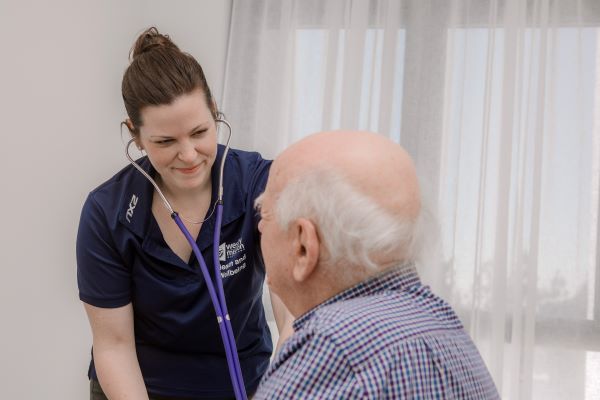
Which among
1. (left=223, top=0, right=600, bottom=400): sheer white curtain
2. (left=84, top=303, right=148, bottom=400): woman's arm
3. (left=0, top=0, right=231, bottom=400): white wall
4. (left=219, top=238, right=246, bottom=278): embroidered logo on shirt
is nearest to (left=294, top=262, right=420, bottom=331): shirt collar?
(left=219, top=238, right=246, bottom=278): embroidered logo on shirt

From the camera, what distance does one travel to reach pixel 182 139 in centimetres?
138

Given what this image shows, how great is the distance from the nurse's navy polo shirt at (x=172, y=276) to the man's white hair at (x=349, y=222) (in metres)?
0.60

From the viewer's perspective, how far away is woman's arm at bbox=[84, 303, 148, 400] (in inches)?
56.6

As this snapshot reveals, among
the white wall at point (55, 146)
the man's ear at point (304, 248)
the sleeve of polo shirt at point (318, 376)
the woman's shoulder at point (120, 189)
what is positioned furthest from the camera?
the white wall at point (55, 146)

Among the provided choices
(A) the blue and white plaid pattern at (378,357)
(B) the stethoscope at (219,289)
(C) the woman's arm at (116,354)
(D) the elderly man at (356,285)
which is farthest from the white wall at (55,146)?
(A) the blue and white plaid pattern at (378,357)

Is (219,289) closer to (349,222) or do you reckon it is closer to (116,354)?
(116,354)

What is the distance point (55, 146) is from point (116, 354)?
113cm

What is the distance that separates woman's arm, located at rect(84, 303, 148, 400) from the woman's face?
1.03 ft

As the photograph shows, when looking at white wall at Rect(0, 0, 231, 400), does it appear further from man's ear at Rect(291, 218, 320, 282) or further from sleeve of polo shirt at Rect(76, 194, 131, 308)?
man's ear at Rect(291, 218, 320, 282)

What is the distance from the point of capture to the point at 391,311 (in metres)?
0.83

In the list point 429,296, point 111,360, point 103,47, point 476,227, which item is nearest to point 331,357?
point 429,296

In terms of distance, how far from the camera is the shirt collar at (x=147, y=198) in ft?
4.78

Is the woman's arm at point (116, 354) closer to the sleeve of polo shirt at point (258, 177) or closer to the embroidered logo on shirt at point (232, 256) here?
the embroidered logo on shirt at point (232, 256)

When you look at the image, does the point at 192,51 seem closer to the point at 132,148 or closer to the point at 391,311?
the point at 132,148
